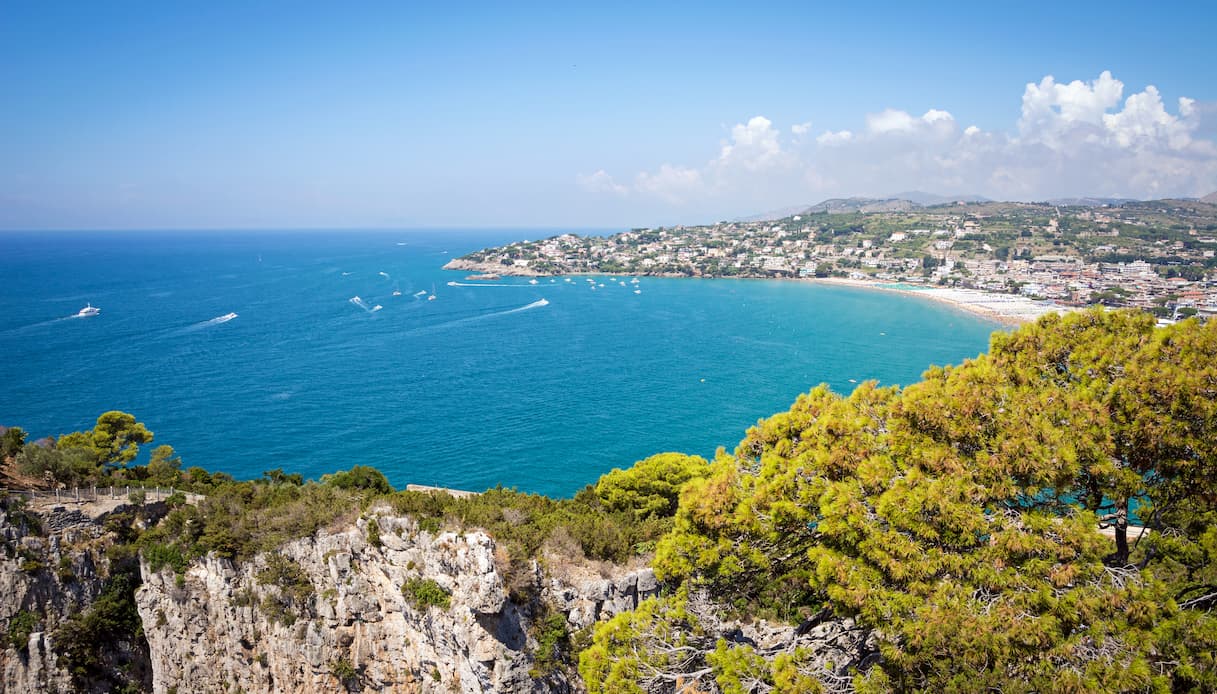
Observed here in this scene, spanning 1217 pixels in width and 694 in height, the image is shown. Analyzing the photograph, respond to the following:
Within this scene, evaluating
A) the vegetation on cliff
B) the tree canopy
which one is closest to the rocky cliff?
the vegetation on cliff

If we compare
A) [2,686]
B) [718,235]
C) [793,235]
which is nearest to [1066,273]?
[793,235]

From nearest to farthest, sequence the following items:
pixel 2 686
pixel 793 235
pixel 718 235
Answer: pixel 2 686
pixel 793 235
pixel 718 235

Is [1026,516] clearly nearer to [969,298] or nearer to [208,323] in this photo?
[208,323]

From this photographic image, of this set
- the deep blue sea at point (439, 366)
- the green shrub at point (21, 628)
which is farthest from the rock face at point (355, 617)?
the deep blue sea at point (439, 366)

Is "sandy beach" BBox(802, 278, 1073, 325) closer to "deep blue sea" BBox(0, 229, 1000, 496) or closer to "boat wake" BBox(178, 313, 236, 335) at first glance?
"deep blue sea" BBox(0, 229, 1000, 496)

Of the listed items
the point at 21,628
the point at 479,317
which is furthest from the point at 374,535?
the point at 479,317

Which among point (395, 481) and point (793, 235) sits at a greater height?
point (793, 235)

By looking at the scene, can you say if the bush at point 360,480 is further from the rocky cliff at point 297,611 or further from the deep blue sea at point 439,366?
the deep blue sea at point 439,366

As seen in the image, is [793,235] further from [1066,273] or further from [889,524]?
[889,524]
